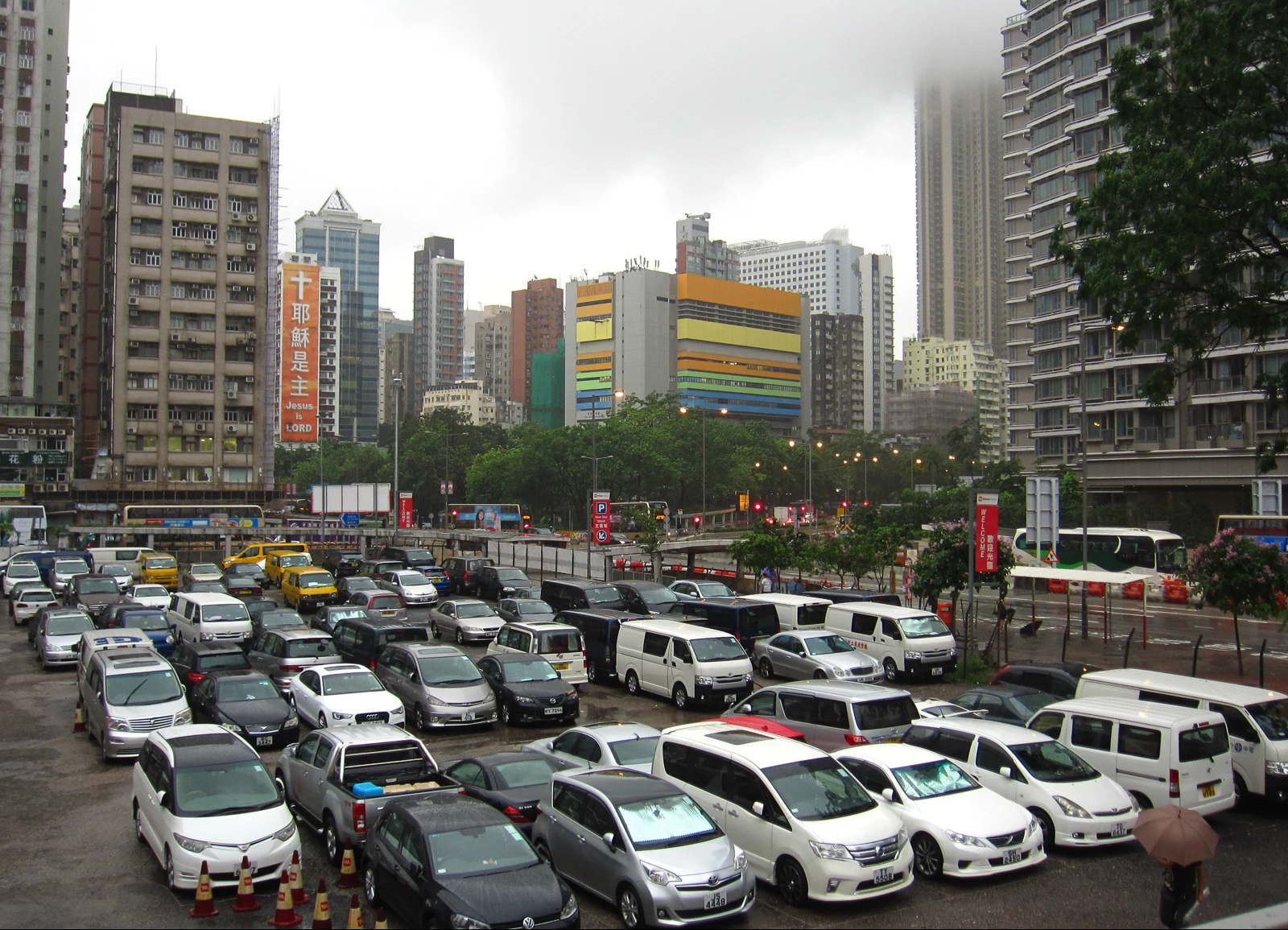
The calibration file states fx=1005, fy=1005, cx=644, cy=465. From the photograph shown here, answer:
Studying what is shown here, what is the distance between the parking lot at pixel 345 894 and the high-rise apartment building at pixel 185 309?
70827 millimetres

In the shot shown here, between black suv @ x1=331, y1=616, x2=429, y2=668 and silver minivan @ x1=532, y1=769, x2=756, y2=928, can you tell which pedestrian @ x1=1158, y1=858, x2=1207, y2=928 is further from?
black suv @ x1=331, y1=616, x2=429, y2=668

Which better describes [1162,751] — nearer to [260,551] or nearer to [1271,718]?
[1271,718]

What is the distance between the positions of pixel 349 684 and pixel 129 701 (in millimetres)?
3718

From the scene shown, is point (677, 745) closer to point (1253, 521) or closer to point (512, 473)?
point (1253, 521)

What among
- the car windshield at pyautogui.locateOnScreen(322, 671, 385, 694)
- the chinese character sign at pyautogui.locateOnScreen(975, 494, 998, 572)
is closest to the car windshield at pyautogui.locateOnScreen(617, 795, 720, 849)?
the car windshield at pyautogui.locateOnScreen(322, 671, 385, 694)

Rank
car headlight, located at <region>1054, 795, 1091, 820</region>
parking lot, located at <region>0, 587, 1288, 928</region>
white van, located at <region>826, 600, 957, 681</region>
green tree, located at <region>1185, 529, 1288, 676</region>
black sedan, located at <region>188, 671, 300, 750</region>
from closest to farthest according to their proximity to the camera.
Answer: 1. parking lot, located at <region>0, 587, 1288, 928</region>
2. car headlight, located at <region>1054, 795, 1091, 820</region>
3. black sedan, located at <region>188, 671, 300, 750</region>
4. green tree, located at <region>1185, 529, 1288, 676</region>
5. white van, located at <region>826, 600, 957, 681</region>

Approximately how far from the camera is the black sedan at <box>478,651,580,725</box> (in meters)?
19.7

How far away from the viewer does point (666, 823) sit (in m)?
10.4

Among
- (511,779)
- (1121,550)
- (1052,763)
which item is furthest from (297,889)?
(1121,550)

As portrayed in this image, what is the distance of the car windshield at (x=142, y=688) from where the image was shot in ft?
57.3

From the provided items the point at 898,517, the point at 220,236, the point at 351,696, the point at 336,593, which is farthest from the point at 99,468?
the point at 351,696

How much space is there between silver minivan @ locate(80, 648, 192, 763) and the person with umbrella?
48.9 feet

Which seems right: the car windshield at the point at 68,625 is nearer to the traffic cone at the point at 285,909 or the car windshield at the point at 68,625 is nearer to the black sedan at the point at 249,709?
the black sedan at the point at 249,709

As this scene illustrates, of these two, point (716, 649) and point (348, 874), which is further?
point (716, 649)
